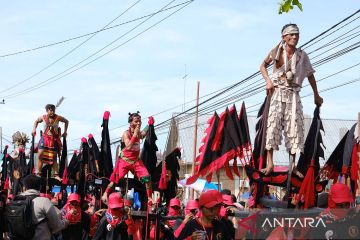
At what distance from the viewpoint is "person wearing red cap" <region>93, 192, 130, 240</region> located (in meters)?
10.2

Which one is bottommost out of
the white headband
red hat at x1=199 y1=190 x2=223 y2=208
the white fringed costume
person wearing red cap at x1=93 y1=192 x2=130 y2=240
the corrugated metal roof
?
person wearing red cap at x1=93 y1=192 x2=130 y2=240

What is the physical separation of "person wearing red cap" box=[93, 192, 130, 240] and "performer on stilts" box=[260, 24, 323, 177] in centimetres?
208

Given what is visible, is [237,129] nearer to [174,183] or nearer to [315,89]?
[315,89]

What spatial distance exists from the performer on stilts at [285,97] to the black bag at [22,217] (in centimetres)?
298

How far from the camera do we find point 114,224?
33.6ft

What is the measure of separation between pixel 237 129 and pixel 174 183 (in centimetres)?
348

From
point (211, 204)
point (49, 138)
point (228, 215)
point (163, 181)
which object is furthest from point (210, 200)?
point (49, 138)

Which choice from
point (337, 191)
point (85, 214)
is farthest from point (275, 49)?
point (85, 214)

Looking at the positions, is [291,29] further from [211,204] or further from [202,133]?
[202,133]

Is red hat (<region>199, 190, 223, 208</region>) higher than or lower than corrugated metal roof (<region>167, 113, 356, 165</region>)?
lower

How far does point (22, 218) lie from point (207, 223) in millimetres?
2666

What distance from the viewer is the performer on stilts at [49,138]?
16.3m

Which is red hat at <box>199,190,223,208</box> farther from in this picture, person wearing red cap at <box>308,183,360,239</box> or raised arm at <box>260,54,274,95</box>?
person wearing red cap at <box>308,183,360,239</box>

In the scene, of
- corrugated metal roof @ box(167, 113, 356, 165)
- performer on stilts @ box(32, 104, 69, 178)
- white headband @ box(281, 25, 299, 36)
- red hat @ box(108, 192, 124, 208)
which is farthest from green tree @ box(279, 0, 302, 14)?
corrugated metal roof @ box(167, 113, 356, 165)
